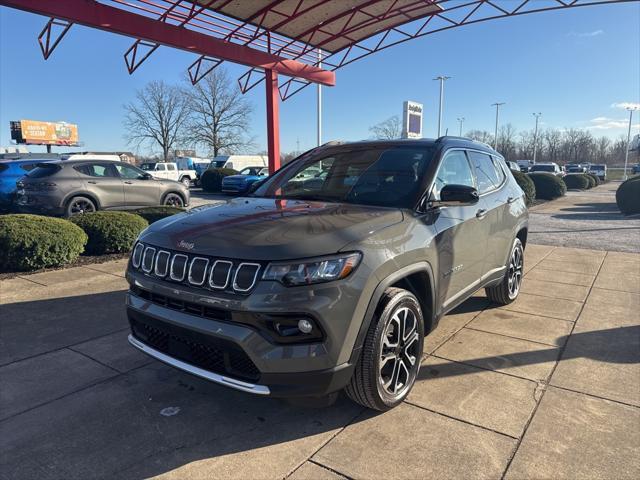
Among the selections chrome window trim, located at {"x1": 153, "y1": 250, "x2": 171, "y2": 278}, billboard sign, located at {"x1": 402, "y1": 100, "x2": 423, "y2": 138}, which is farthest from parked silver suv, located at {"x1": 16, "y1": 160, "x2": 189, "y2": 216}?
billboard sign, located at {"x1": 402, "y1": 100, "x2": 423, "y2": 138}

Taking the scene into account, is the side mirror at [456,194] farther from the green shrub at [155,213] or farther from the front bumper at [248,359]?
the green shrub at [155,213]

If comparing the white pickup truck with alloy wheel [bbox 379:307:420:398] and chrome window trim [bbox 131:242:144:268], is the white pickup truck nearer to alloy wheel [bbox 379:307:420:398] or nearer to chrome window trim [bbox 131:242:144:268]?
chrome window trim [bbox 131:242:144:268]

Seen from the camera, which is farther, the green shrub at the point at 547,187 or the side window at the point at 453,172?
the green shrub at the point at 547,187

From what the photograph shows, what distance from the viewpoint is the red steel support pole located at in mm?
15000

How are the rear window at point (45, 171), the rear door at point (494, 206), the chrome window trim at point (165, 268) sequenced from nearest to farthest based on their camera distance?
the chrome window trim at point (165, 268), the rear door at point (494, 206), the rear window at point (45, 171)

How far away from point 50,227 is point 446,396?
617cm

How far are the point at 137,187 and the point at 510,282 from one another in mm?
9262

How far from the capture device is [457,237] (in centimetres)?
357

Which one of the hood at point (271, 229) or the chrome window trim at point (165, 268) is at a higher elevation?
the hood at point (271, 229)

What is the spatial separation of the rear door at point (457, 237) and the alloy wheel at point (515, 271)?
3.71 feet

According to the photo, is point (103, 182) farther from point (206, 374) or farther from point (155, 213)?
point (206, 374)


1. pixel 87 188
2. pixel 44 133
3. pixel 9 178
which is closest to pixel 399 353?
pixel 87 188

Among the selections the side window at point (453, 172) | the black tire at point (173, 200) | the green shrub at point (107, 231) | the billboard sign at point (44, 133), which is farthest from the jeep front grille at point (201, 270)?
the billboard sign at point (44, 133)

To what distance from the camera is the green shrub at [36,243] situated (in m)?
6.16
